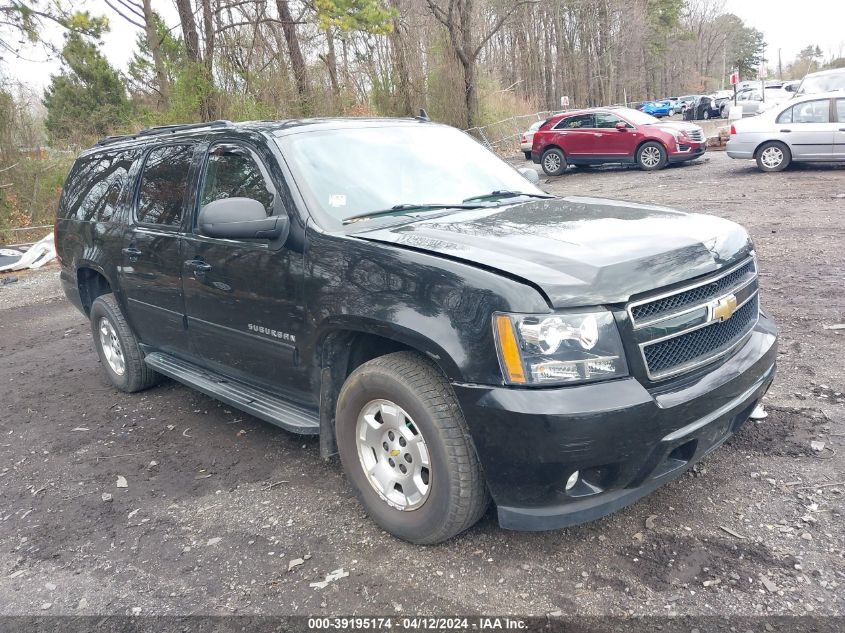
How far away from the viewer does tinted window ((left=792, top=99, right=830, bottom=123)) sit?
543 inches

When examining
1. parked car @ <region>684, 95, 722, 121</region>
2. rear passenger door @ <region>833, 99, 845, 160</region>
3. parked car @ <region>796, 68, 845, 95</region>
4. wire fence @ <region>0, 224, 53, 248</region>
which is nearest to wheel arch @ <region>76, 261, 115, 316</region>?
wire fence @ <region>0, 224, 53, 248</region>

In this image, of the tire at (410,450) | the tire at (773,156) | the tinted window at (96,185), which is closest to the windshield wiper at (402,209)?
the tire at (410,450)

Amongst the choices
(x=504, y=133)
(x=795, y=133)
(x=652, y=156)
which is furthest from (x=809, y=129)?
(x=504, y=133)

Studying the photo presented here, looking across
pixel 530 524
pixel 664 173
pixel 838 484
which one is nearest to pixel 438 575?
pixel 530 524

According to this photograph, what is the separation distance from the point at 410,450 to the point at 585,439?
0.82 meters

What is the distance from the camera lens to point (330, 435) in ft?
11.5

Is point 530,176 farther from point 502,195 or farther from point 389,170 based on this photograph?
point 389,170

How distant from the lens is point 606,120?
18797 millimetres

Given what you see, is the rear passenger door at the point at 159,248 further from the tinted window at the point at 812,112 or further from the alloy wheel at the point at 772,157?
the alloy wheel at the point at 772,157

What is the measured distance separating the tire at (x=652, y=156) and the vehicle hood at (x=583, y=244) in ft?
51.3

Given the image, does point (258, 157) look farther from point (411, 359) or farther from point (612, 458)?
point (612, 458)

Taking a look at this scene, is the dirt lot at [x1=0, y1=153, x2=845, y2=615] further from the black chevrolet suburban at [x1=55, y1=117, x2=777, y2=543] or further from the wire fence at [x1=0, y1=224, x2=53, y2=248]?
the wire fence at [x1=0, y1=224, x2=53, y2=248]

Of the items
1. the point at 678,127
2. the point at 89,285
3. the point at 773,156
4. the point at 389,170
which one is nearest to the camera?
the point at 389,170

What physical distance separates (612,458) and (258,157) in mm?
2454
